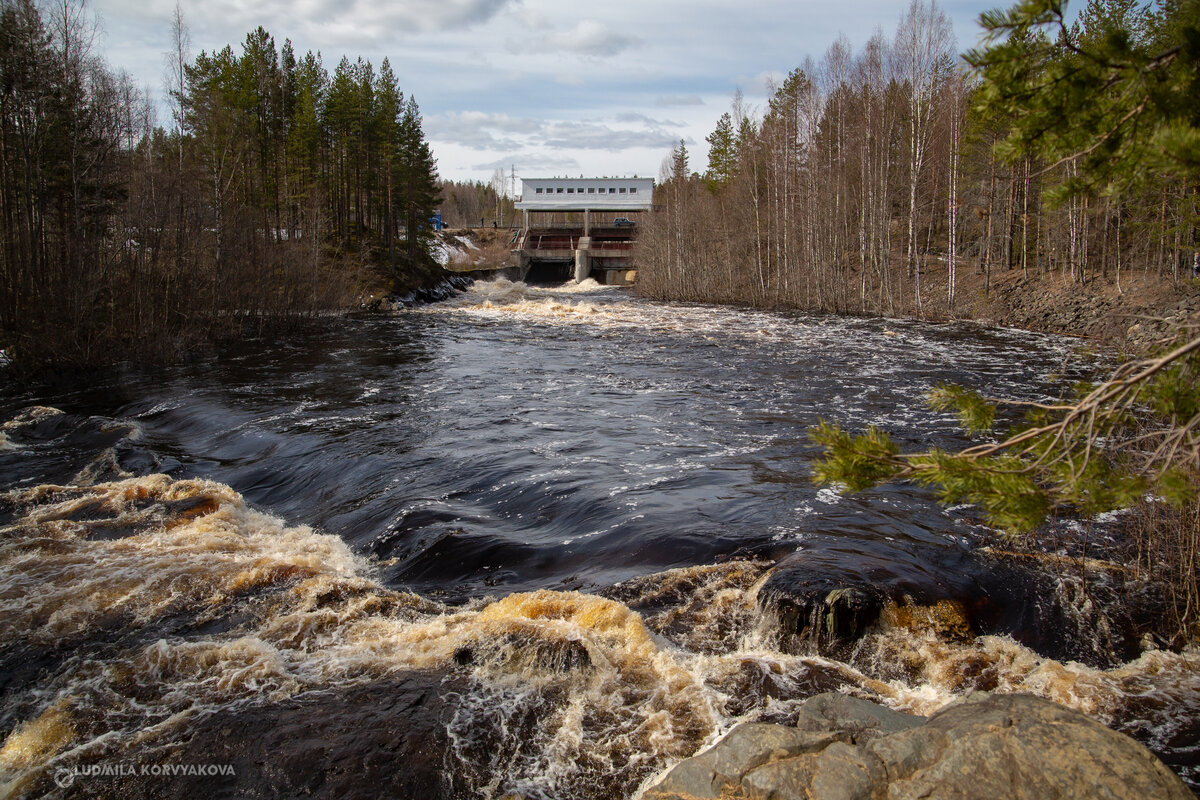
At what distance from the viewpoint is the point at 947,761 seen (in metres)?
3.19

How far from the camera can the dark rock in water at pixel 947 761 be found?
9.82ft

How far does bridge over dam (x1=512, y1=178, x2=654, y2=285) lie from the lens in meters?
70.5

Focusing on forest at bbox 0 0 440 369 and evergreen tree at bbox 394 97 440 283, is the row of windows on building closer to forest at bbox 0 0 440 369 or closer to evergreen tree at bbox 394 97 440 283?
evergreen tree at bbox 394 97 440 283

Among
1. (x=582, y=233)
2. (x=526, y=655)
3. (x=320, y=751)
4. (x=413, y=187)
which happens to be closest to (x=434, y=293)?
(x=413, y=187)

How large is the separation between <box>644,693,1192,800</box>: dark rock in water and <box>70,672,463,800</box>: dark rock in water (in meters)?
1.76

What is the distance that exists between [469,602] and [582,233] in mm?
75425

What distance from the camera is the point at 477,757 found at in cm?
470

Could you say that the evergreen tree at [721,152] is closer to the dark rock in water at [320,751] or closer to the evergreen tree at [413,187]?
the evergreen tree at [413,187]

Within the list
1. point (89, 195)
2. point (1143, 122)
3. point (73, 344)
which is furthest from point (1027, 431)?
point (89, 195)

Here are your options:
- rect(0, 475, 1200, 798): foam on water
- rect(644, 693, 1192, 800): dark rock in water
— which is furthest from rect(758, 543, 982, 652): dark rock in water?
rect(644, 693, 1192, 800): dark rock in water

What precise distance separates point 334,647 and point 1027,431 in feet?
17.6

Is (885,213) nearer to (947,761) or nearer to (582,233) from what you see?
(947,761)

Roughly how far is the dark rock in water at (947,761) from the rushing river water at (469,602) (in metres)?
1.01

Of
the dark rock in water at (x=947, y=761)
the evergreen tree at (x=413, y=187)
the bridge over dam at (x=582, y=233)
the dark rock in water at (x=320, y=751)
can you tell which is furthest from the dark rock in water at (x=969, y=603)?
the bridge over dam at (x=582, y=233)
